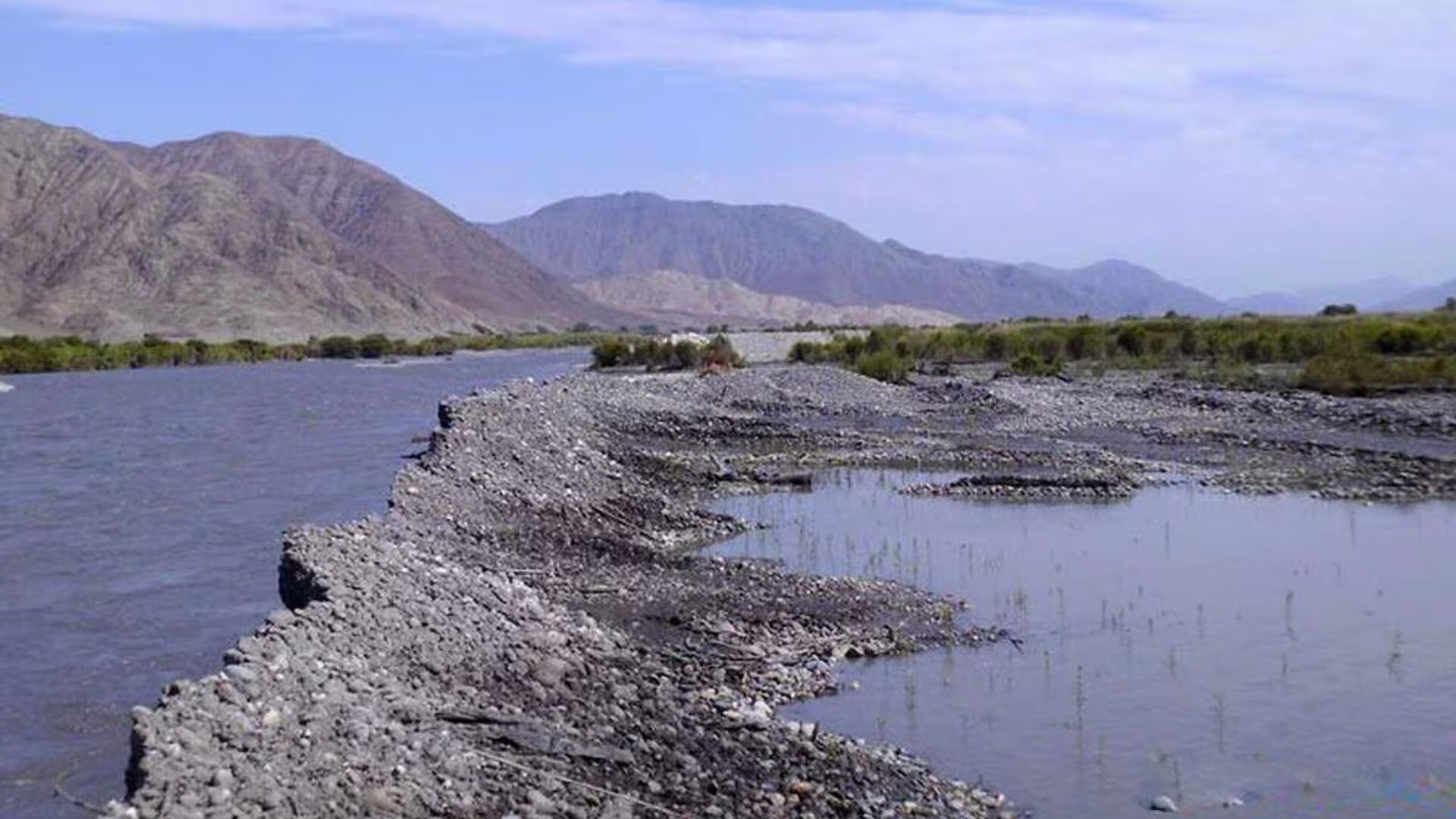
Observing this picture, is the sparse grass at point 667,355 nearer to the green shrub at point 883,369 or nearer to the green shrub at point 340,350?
the green shrub at point 883,369

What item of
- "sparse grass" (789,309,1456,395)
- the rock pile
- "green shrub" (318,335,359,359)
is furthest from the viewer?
"green shrub" (318,335,359,359)

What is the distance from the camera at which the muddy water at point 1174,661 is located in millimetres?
10820

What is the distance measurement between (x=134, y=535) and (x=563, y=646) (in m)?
11.1

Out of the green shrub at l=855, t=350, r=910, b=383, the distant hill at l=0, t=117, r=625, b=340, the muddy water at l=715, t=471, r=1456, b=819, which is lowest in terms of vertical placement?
the muddy water at l=715, t=471, r=1456, b=819

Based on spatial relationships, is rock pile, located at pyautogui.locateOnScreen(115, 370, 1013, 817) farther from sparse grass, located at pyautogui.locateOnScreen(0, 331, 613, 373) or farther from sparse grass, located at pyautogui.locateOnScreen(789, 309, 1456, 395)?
sparse grass, located at pyautogui.locateOnScreen(0, 331, 613, 373)

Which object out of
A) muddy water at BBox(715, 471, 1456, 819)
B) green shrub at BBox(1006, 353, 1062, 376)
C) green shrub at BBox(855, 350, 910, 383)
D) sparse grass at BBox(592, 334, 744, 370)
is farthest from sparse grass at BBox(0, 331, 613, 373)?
muddy water at BBox(715, 471, 1456, 819)

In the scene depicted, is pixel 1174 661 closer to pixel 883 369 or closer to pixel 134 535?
pixel 134 535

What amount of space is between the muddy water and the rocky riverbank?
2.84 feet

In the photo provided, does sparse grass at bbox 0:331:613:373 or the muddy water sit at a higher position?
sparse grass at bbox 0:331:613:373

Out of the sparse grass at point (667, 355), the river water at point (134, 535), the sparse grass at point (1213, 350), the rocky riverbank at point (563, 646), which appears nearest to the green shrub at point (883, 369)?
the sparse grass at point (1213, 350)

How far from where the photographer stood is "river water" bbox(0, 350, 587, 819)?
11906mm

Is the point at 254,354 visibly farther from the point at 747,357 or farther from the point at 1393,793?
the point at 1393,793

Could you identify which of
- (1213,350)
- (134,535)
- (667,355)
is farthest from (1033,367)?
(134,535)

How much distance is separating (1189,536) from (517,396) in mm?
17151
